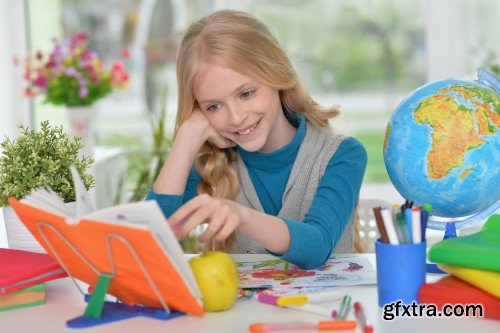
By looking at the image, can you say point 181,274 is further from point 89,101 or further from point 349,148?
point 89,101

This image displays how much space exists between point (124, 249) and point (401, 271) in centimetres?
48

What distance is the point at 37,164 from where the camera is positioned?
1843 mm

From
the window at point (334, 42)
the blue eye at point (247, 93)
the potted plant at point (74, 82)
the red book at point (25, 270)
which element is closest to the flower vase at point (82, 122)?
the potted plant at point (74, 82)

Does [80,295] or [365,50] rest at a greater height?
[365,50]

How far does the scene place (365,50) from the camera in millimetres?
5082

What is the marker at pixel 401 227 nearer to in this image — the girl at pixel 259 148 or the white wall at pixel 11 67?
the girl at pixel 259 148

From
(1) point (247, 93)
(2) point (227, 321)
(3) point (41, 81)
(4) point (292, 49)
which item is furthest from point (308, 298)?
(4) point (292, 49)

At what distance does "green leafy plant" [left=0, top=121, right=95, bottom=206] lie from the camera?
6.00 ft

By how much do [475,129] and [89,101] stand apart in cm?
306

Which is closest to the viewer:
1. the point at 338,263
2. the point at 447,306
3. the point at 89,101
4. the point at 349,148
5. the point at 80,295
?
the point at 447,306

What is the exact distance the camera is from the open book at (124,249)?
1367mm

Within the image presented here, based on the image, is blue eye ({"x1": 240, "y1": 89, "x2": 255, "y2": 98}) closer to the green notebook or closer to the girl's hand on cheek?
the girl's hand on cheek

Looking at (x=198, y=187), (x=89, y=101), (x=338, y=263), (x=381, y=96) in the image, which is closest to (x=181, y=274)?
(x=338, y=263)

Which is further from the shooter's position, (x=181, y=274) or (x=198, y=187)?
(x=198, y=187)
